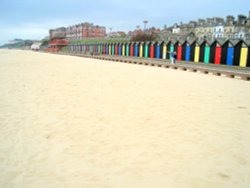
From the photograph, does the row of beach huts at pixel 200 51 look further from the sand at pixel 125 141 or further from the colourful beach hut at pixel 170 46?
the sand at pixel 125 141

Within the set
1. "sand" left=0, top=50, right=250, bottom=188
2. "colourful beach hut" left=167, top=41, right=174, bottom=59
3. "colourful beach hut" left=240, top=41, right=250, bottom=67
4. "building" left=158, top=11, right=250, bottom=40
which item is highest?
"building" left=158, top=11, right=250, bottom=40

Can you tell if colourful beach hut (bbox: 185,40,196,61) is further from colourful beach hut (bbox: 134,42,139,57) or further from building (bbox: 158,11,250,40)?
building (bbox: 158,11,250,40)

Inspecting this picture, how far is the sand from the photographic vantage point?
3672mm

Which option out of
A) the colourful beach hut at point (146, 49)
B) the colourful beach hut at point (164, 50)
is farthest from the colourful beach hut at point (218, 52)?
the colourful beach hut at point (146, 49)

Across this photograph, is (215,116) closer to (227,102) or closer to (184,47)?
(227,102)

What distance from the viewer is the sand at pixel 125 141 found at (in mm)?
3672

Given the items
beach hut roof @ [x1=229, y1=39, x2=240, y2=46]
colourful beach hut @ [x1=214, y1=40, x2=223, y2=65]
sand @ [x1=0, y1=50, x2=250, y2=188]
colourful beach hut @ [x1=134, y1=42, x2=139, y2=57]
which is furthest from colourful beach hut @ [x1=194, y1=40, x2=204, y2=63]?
sand @ [x1=0, y1=50, x2=250, y2=188]

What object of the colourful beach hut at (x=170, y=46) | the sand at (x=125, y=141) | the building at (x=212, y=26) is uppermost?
the building at (x=212, y=26)

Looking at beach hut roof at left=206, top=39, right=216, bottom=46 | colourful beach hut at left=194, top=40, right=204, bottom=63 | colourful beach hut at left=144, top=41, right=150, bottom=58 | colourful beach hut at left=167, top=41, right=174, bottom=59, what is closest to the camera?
beach hut roof at left=206, top=39, right=216, bottom=46

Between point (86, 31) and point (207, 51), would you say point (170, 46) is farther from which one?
point (86, 31)

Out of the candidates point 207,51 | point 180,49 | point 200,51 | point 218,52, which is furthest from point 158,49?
point 218,52

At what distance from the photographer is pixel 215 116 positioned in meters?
6.62

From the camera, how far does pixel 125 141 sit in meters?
4.95

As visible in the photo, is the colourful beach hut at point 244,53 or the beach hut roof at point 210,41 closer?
the colourful beach hut at point 244,53
